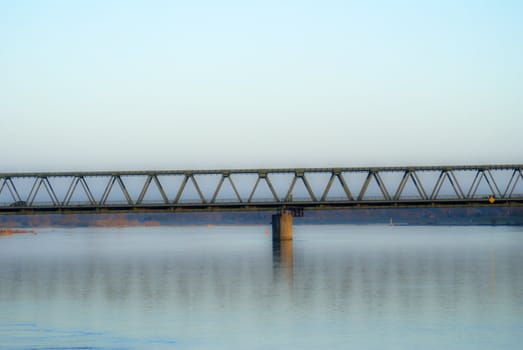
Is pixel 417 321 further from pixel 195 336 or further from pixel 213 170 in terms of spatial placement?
pixel 213 170

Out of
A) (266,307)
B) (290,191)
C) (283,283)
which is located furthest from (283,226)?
(266,307)

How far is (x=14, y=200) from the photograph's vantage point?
4375 inches

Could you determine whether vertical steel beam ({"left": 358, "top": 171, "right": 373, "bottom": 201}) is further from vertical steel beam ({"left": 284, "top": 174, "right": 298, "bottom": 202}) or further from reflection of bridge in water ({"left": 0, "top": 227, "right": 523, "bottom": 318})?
reflection of bridge in water ({"left": 0, "top": 227, "right": 523, "bottom": 318})

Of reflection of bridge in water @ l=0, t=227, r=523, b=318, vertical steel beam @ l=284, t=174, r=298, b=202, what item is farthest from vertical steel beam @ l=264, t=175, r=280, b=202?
reflection of bridge in water @ l=0, t=227, r=523, b=318

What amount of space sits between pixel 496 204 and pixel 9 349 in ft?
284

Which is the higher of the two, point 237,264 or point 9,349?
point 237,264

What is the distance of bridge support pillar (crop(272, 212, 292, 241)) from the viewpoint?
118m

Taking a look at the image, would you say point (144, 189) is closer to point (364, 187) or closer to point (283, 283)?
point (364, 187)

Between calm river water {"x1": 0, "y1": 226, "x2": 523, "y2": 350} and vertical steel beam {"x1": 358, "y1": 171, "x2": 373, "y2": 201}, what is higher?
vertical steel beam {"x1": 358, "y1": 171, "x2": 373, "y2": 201}

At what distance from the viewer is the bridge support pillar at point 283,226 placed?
118 meters

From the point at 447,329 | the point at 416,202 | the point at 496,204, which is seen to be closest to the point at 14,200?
the point at 416,202

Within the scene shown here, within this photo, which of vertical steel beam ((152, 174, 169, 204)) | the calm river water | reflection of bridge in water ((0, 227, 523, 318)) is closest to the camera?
the calm river water

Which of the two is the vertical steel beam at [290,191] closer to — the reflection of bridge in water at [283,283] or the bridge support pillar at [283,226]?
the bridge support pillar at [283,226]

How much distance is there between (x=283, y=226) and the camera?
387 ft
